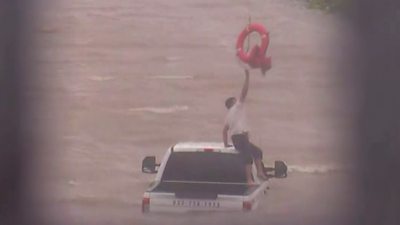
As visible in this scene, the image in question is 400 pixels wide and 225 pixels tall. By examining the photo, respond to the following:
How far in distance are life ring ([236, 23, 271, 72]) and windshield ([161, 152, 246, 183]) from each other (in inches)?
44.6

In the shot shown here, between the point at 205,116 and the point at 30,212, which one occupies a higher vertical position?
the point at 205,116

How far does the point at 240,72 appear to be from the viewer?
444 inches

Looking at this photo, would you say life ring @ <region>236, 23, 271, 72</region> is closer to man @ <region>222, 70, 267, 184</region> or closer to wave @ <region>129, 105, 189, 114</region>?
man @ <region>222, 70, 267, 184</region>

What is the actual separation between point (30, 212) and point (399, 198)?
13.3ft

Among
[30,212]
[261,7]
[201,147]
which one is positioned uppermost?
[261,7]

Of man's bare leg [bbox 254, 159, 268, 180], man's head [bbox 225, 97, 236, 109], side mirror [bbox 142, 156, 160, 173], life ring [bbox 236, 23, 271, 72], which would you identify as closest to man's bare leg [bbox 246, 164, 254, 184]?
man's bare leg [bbox 254, 159, 268, 180]

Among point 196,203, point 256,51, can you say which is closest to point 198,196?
point 196,203

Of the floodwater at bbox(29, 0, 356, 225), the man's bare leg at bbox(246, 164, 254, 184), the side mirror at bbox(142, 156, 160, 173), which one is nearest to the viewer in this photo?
the man's bare leg at bbox(246, 164, 254, 184)

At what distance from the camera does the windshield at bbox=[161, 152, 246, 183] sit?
35.2ft

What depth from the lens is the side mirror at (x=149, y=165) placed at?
11.0 metres

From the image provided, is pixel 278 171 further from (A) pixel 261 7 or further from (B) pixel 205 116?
(A) pixel 261 7

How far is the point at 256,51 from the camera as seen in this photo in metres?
11.3

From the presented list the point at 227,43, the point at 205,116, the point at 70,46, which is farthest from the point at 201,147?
the point at 70,46

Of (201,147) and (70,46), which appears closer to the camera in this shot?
(201,147)
